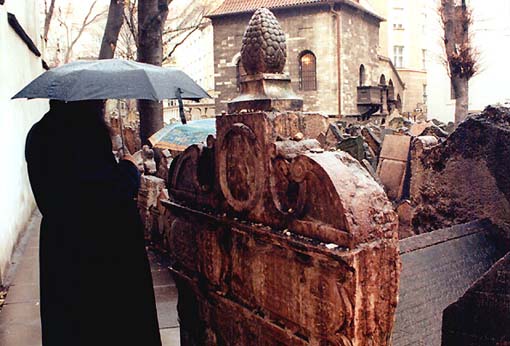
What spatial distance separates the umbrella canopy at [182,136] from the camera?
281 inches

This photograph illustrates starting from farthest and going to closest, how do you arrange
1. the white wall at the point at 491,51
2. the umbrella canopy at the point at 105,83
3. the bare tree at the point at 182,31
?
the white wall at the point at 491,51 → the bare tree at the point at 182,31 → the umbrella canopy at the point at 105,83

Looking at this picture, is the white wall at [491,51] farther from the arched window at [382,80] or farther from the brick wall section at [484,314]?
the brick wall section at [484,314]

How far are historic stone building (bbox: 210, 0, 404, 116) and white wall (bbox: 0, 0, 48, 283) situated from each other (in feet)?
64.7

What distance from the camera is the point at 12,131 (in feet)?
26.9

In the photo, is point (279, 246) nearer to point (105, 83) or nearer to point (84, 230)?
point (84, 230)

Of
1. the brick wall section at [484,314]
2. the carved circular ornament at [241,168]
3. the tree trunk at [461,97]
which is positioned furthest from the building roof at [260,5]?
the brick wall section at [484,314]

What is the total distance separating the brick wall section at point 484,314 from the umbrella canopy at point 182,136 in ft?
16.2

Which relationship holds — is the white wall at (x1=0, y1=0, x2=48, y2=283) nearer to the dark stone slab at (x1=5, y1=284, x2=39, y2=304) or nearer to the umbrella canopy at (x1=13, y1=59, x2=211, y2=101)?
the dark stone slab at (x1=5, y1=284, x2=39, y2=304)

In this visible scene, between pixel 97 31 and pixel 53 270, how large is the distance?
117 feet

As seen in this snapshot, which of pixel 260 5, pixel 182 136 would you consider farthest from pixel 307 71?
pixel 182 136

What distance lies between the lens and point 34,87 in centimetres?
363

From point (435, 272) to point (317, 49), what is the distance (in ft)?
94.2

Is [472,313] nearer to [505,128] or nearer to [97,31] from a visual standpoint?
[505,128]

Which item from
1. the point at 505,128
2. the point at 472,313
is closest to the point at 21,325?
the point at 472,313
